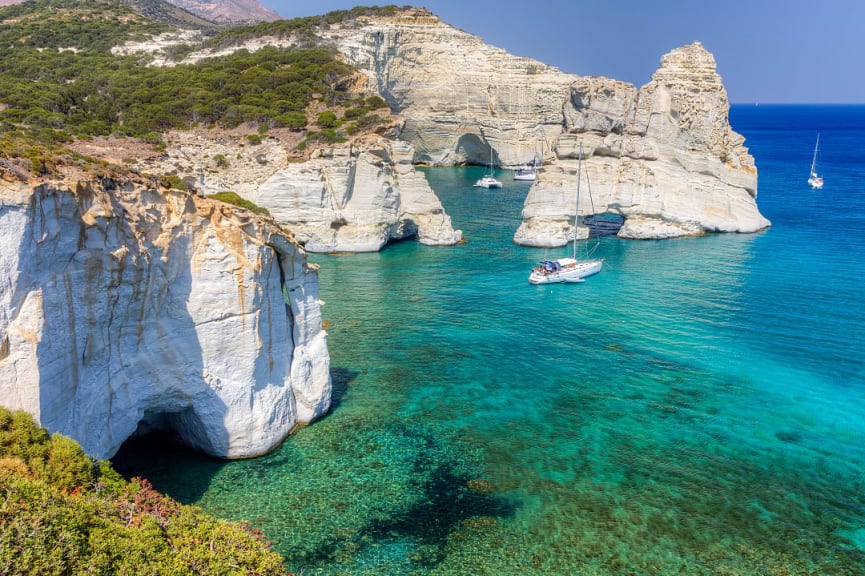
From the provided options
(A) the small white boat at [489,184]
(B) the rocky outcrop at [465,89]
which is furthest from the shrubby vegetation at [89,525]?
(B) the rocky outcrop at [465,89]

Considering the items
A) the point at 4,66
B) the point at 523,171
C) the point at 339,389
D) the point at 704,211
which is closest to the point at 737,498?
the point at 339,389

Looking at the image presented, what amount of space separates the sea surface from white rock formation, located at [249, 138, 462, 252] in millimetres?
7493

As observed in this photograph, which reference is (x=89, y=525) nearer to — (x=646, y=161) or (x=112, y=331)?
(x=112, y=331)

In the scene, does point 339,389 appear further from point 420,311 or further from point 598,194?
point 598,194

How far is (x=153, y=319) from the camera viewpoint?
1730 cm

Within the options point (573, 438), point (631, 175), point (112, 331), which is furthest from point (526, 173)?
point (112, 331)

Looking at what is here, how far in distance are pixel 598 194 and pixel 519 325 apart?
23.9 meters

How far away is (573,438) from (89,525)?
1557cm

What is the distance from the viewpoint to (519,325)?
33312 mm

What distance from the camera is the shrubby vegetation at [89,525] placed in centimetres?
912

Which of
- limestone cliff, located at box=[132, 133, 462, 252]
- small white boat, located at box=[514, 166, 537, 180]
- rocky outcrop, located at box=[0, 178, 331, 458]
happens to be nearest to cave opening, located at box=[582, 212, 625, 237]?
limestone cliff, located at box=[132, 133, 462, 252]

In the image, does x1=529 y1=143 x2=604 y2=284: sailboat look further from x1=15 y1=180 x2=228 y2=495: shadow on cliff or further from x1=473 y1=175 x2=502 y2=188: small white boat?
x1=473 y1=175 x2=502 y2=188: small white boat

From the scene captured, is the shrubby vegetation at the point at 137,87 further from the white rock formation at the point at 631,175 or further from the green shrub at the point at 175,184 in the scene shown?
the green shrub at the point at 175,184

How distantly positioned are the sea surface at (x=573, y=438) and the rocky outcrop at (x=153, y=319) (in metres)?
1.84
